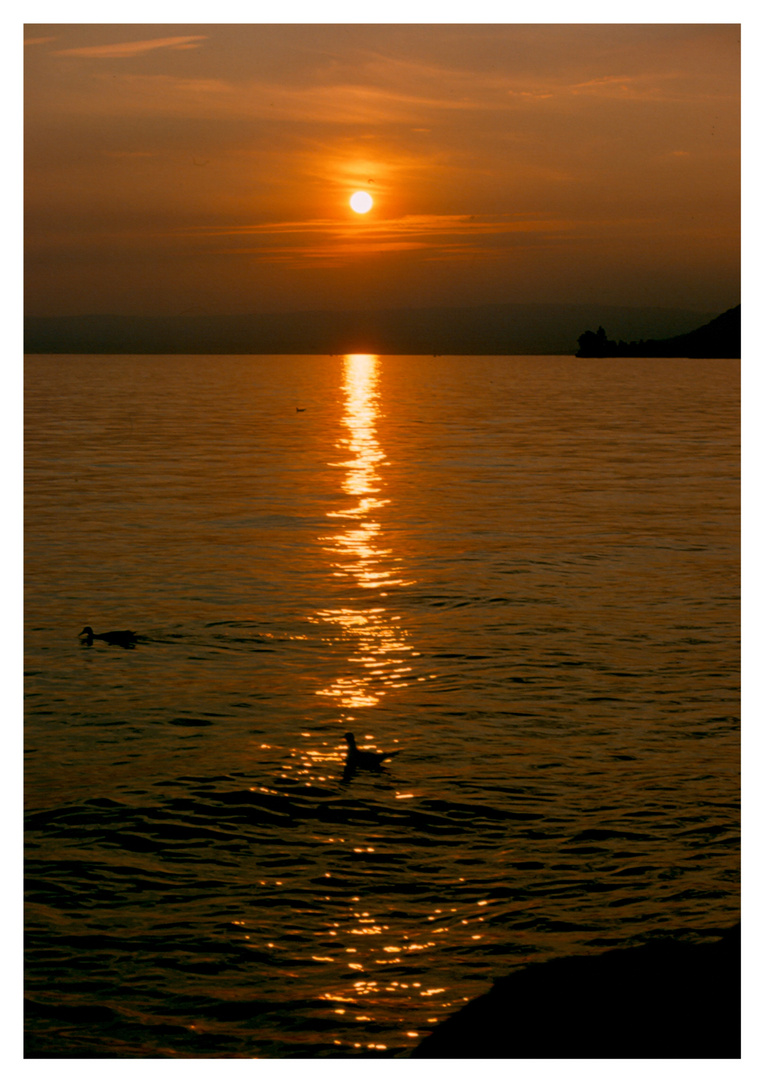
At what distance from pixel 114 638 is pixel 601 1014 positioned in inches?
589

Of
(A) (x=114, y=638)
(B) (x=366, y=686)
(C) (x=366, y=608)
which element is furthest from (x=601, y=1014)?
(C) (x=366, y=608)

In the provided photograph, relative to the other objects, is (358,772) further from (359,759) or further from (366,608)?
(366,608)

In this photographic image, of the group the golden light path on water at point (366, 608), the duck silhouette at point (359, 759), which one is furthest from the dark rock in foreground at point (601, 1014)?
the golden light path on water at point (366, 608)

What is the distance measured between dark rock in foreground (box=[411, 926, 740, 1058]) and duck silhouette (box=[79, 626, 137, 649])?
14.1 m

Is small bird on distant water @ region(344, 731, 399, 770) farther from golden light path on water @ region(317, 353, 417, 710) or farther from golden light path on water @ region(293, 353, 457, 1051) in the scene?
golden light path on water @ region(317, 353, 417, 710)

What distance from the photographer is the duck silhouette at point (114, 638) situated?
21.1 meters

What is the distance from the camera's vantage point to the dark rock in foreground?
7.75 m

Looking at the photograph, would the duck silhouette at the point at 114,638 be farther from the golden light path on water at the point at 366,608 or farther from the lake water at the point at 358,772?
the golden light path on water at the point at 366,608

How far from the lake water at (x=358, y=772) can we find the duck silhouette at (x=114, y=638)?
198 mm

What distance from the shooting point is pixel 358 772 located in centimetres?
1505

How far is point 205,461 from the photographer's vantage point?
2197 inches
